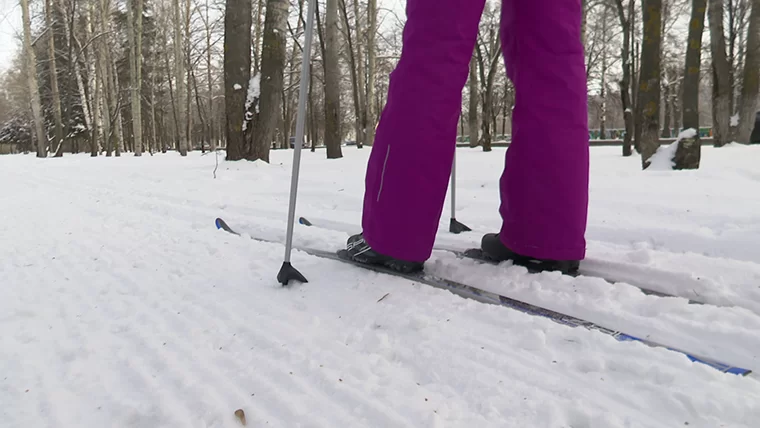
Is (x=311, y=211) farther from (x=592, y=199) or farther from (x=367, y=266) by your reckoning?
(x=592, y=199)

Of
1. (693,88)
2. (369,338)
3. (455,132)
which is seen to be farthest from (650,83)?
(369,338)

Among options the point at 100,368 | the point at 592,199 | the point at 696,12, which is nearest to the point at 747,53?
the point at 696,12

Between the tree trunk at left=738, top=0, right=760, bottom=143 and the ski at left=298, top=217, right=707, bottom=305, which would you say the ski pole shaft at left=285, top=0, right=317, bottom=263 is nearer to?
the ski at left=298, top=217, right=707, bottom=305

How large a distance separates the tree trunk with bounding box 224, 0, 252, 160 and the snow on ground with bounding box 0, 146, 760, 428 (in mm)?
5015

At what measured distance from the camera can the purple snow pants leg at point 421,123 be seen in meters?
1.65

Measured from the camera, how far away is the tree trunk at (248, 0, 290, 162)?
24.2 feet

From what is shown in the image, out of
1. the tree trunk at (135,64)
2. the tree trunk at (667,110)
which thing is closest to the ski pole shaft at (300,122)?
the tree trunk at (135,64)

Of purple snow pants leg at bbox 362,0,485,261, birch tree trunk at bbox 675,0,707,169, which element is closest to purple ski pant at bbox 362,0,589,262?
purple snow pants leg at bbox 362,0,485,261

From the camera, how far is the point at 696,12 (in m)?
6.46

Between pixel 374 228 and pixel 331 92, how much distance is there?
9174mm

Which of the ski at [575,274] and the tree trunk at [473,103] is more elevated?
the tree trunk at [473,103]

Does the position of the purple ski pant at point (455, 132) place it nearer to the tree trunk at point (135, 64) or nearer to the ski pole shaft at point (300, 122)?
the ski pole shaft at point (300, 122)

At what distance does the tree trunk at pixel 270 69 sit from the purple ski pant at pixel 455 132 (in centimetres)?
612

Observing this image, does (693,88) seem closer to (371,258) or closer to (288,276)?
(371,258)
